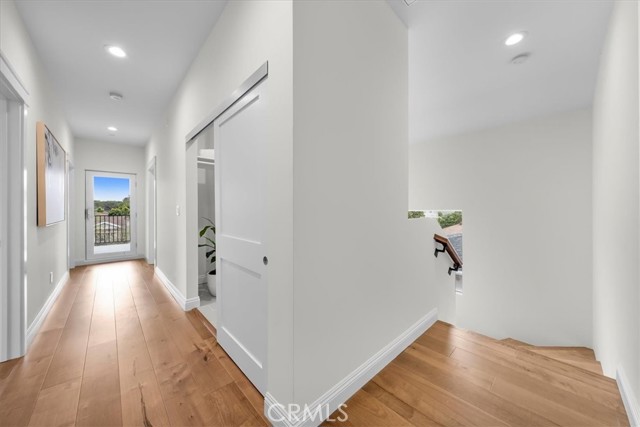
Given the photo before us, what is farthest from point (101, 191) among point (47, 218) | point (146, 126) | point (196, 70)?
point (196, 70)

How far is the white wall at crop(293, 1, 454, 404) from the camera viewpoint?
47.7 inches

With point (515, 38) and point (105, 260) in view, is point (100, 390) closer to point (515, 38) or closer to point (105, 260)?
point (515, 38)

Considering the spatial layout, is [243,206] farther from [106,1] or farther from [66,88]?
[66,88]

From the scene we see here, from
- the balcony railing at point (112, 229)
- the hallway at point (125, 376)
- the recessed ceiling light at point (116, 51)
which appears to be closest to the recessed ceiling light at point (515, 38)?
the hallway at point (125, 376)

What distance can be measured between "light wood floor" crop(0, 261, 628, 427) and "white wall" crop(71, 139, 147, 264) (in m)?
3.71

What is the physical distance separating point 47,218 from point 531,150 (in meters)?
5.85

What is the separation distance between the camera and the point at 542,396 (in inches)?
57.1

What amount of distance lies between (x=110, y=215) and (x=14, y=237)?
4.34 meters

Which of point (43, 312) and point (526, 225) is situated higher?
point (526, 225)

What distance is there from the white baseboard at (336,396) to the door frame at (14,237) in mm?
1979

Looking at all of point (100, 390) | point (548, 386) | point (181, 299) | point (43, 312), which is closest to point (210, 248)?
point (181, 299)

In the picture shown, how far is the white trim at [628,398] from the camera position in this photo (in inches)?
46.9

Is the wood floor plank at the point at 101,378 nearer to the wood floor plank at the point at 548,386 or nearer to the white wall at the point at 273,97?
the white wall at the point at 273,97

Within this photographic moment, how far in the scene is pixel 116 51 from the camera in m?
2.38
